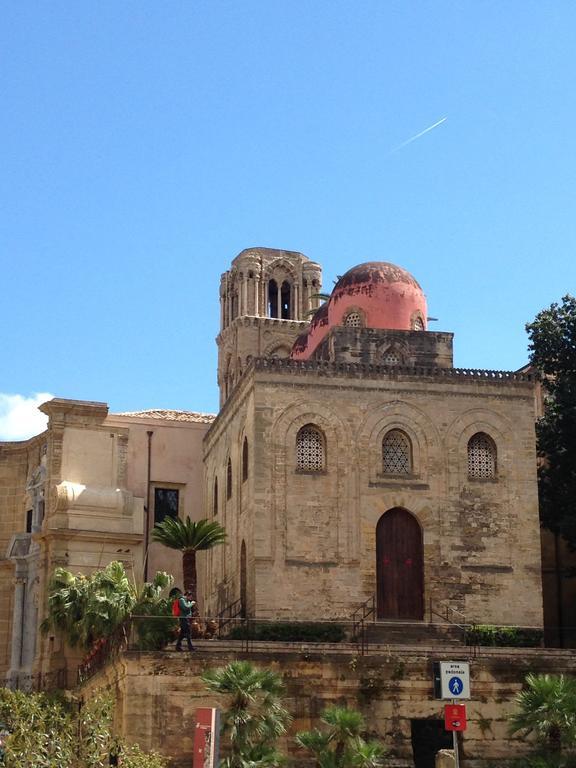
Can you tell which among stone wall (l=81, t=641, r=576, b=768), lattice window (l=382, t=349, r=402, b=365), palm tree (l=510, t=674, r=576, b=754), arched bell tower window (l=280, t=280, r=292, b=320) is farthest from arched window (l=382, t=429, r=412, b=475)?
arched bell tower window (l=280, t=280, r=292, b=320)

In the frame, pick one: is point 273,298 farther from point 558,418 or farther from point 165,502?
point 558,418

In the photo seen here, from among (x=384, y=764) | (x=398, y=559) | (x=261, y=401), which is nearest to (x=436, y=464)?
(x=398, y=559)

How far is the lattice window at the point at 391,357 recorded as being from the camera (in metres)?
38.9

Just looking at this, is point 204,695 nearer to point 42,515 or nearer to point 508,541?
point 508,541

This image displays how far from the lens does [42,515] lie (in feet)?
147

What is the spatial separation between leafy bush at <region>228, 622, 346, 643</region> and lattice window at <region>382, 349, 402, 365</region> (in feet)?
27.2

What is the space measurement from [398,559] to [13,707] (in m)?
14.4

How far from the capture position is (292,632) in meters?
34.1

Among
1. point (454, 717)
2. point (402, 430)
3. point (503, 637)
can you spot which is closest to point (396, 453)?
point (402, 430)

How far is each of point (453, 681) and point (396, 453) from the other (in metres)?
11.1

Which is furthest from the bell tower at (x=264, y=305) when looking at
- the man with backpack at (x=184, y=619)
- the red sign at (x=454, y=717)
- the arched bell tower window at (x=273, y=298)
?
the red sign at (x=454, y=717)

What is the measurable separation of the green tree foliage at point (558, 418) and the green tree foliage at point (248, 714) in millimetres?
13694

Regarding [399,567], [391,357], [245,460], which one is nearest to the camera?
[399,567]

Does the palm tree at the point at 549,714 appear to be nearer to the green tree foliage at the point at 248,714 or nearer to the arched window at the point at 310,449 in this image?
the green tree foliage at the point at 248,714
